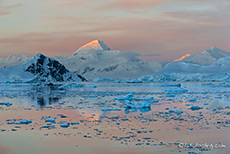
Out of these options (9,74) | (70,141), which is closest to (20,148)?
(70,141)

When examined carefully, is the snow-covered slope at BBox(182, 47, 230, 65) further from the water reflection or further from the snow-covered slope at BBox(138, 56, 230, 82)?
the water reflection

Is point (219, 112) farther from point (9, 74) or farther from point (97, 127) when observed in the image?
point (9, 74)

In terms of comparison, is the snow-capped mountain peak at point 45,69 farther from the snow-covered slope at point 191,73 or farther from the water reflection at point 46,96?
the water reflection at point 46,96

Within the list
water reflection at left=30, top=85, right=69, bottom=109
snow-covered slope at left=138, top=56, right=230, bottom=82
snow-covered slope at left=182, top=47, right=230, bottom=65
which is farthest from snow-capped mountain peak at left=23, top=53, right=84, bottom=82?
snow-covered slope at left=182, top=47, right=230, bottom=65

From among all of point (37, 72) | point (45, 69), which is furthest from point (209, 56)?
point (37, 72)

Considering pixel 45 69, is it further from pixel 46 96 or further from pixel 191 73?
pixel 46 96

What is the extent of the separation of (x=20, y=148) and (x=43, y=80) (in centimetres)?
9758

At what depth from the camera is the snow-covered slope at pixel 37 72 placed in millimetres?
95481

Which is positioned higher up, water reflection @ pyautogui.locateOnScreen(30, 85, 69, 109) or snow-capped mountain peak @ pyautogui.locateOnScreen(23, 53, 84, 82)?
water reflection @ pyautogui.locateOnScreen(30, 85, 69, 109)

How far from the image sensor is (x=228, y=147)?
10.1m

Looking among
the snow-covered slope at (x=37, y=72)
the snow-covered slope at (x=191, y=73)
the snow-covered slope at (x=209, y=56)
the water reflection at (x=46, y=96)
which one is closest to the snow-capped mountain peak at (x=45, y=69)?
the snow-covered slope at (x=37, y=72)

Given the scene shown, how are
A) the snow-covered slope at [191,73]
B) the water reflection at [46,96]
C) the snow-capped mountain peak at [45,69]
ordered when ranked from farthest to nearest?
the snow-capped mountain peak at [45,69], the snow-covered slope at [191,73], the water reflection at [46,96]

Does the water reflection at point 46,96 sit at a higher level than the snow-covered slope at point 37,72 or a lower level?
higher

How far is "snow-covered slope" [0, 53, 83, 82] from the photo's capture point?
313 ft
